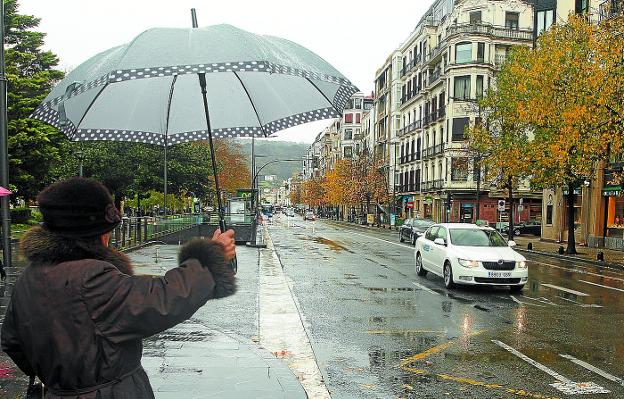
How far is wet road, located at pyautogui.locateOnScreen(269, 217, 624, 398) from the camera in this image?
607cm

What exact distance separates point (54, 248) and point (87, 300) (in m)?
0.27

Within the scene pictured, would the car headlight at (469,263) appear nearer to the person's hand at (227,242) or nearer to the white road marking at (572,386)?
the white road marking at (572,386)

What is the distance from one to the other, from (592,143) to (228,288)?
862 inches

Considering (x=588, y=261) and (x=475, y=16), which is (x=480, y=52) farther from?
(x=588, y=261)

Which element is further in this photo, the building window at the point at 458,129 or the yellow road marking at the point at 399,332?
the building window at the point at 458,129

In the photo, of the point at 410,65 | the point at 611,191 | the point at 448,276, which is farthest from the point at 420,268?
the point at 410,65

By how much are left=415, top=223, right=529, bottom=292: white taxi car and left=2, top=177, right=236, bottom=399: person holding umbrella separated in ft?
37.0

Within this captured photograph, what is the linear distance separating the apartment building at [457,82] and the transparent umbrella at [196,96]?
4334 cm

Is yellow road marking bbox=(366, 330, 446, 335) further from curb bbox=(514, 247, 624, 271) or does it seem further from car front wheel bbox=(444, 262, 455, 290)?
curb bbox=(514, 247, 624, 271)

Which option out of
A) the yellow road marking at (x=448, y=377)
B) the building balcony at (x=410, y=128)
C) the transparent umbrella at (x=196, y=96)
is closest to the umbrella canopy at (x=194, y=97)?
the transparent umbrella at (x=196, y=96)

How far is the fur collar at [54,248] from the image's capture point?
219cm

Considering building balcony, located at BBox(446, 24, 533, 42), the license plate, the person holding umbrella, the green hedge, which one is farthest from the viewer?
building balcony, located at BBox(446, 24, 533, 42)

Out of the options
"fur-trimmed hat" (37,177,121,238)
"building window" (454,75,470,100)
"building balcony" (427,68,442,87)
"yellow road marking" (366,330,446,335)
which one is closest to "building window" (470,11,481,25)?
"building window" (454,75,470,100)

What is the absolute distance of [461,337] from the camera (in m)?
8.34
